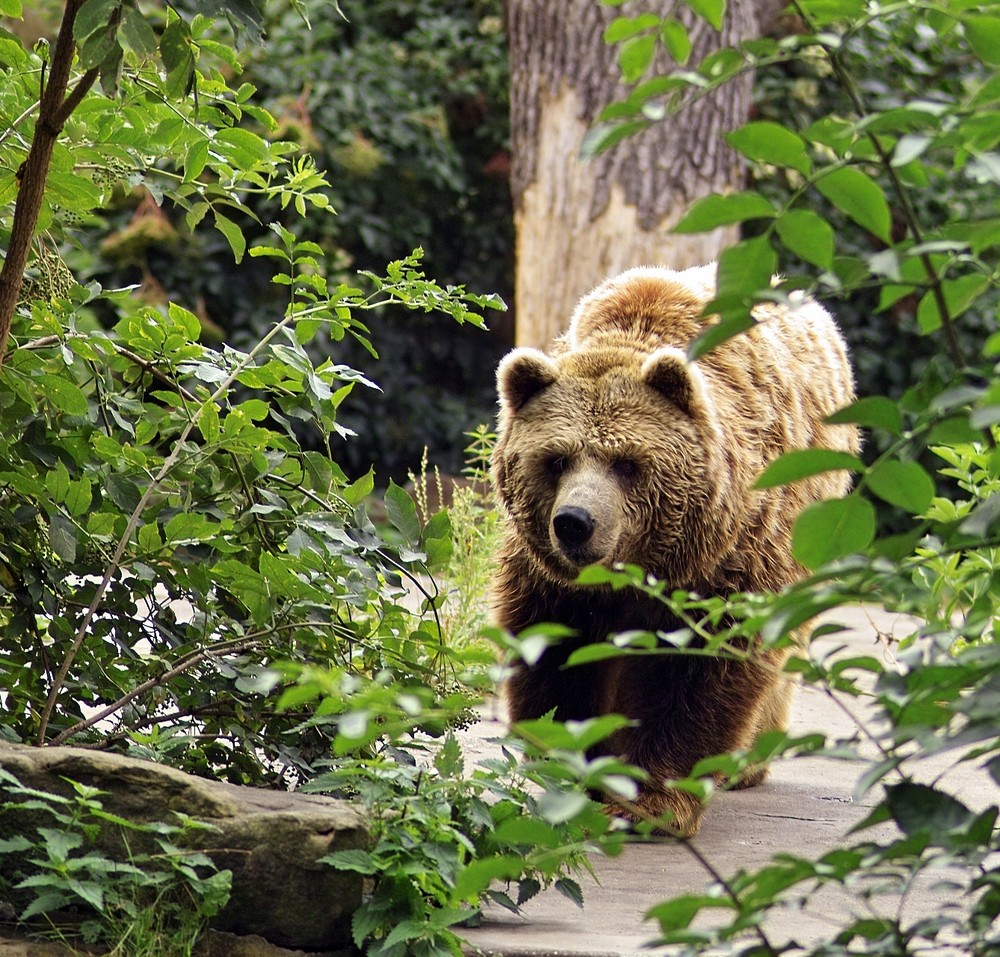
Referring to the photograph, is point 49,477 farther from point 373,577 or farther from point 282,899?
point 282,899

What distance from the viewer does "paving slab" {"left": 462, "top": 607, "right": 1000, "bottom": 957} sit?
2633mm

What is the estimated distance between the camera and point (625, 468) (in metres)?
3.71

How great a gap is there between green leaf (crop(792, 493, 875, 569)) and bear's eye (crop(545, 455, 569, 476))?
6.65 ft

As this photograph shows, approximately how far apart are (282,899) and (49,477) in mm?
941

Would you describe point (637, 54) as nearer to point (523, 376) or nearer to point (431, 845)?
point (431, 845)

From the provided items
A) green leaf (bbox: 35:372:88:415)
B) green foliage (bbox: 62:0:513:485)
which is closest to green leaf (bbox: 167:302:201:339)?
green leaf (bbox: 35:372:88:415)

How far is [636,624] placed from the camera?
3.94 metres

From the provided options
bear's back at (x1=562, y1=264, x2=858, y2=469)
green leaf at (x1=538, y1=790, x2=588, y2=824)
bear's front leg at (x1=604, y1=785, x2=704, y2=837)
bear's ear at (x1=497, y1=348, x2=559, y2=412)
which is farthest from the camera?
bear's back at (x1=562, y1=264, x2=858, y2=469)

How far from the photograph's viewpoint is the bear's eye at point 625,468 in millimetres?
3699

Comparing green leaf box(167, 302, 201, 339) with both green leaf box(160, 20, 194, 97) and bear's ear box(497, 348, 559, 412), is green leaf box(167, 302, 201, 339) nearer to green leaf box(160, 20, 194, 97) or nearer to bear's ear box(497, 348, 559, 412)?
green leaf box(160, 20, 194, 97)

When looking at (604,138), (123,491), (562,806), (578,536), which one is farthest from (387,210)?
(562,806)

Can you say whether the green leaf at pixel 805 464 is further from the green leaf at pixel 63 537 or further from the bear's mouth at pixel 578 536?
the bear's mouth at pixel 578 536

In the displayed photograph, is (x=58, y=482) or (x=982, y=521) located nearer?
(x=982, y=521)

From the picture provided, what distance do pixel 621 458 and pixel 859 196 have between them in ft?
6.81
